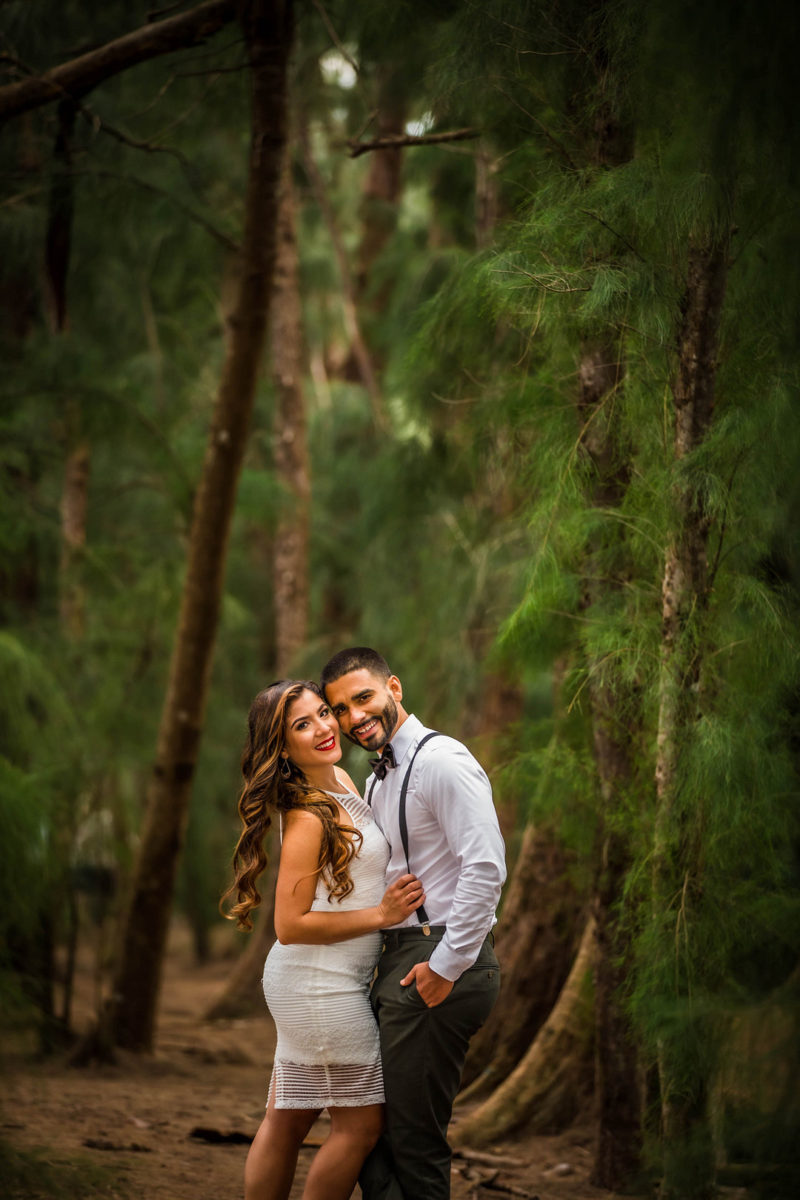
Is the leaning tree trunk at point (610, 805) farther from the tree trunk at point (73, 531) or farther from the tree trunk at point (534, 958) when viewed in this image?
the tree trunk at point (73, 531)

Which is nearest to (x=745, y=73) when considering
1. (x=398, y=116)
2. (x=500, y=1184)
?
(x=500, y=1184)

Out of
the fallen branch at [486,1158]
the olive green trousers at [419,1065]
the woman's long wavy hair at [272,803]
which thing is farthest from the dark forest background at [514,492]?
the woman's long wavy hair at [272,803]

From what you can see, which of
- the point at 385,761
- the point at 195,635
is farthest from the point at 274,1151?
the point at 195,635

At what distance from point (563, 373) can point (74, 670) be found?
4914mm

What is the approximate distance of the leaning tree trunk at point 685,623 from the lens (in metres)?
3.10

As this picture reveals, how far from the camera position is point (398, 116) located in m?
11.2

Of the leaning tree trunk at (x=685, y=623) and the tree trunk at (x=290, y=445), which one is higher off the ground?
the tree trunk at (x=290, y=445)

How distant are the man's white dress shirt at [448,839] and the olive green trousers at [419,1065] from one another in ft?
0.41

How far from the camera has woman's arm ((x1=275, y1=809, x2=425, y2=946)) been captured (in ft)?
9.41

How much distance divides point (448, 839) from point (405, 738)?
33 cm

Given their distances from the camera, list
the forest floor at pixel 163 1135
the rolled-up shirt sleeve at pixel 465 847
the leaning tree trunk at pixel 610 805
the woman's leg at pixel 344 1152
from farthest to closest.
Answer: the forest floor at pixel 163 1135
the leaning tree trunk at pixel 610 805
the woman's leg at pixel 344 1152
the rolled-up shirt sleeve at pixel 465 847

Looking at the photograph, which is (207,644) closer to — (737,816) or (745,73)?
(737,816)

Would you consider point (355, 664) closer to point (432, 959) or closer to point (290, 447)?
point (432, 959)

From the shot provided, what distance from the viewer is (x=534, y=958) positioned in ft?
18.0
